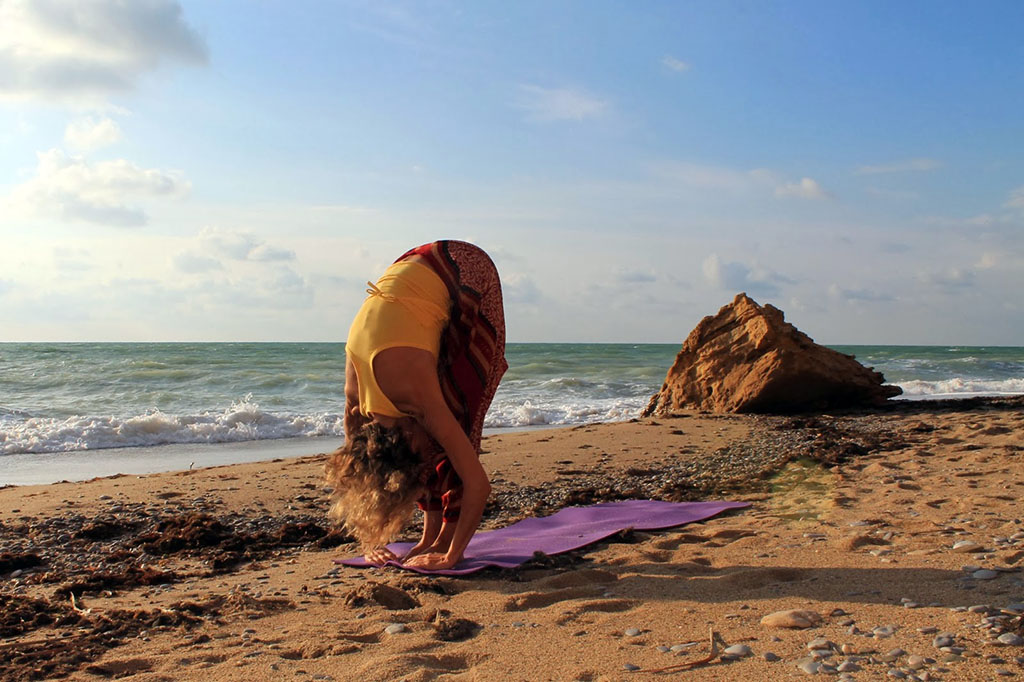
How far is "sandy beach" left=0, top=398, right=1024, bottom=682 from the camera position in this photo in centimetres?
255

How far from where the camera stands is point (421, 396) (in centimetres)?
356

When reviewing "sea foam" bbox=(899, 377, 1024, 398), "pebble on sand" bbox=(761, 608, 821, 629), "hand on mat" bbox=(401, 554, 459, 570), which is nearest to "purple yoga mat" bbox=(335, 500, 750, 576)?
"hand on mat" bbox=(401, 554, 459, 570)

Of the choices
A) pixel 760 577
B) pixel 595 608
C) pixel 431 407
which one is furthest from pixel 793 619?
pixel 431 407

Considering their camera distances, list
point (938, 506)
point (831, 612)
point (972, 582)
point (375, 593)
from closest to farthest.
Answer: point (831, 612) → point (972, 582) → point (375, 593) → point (938, 506)

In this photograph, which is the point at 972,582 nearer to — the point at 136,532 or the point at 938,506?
the point at 938,506

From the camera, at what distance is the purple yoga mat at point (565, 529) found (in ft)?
12.9

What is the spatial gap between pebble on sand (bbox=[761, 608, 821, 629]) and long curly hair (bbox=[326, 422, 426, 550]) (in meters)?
1.60

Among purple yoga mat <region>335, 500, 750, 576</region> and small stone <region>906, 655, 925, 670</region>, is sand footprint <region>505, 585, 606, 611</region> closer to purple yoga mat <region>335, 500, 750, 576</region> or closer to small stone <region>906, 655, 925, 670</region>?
purple yoga mat <region>335, 500, 750, 576</region>

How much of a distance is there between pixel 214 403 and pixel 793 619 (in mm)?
15854

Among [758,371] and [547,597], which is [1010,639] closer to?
[547,597]

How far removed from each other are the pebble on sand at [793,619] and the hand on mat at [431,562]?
1551 millimetres

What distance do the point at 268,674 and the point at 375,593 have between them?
838mm

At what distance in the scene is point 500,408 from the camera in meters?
15.4

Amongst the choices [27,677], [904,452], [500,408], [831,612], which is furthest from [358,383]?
[500,408]
